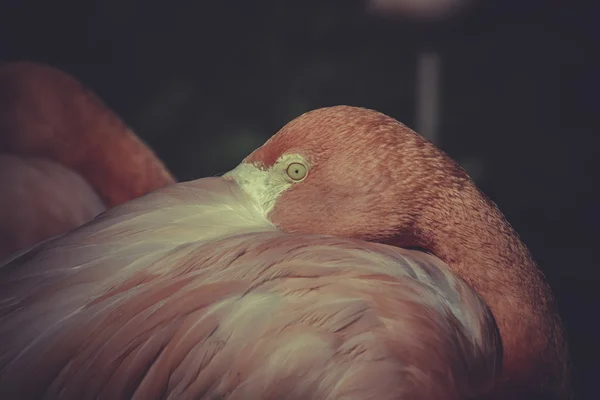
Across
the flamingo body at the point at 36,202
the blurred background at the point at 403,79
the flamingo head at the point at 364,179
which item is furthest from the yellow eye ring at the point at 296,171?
the blurred background at the point at 403,79

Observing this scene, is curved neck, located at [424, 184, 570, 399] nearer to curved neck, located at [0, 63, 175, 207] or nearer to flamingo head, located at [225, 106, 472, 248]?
flamingo head, located at [225, 106, 472, 248]

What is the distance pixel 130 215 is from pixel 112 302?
17cm

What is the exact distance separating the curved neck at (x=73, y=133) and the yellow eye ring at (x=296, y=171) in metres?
0.54

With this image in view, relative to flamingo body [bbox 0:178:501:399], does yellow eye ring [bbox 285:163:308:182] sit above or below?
above

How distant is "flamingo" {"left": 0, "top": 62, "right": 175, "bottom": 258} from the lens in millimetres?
1293

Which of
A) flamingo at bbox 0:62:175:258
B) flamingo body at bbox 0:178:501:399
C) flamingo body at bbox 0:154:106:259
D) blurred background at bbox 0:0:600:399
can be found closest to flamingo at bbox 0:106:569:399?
flamingo body at bbox 0:178:501:399

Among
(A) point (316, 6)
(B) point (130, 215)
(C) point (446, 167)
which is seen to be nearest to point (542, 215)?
(A) point (316, 6)

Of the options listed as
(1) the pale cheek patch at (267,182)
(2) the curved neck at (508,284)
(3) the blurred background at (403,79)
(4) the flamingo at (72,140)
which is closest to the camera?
(2) the curved neck at (508,284)

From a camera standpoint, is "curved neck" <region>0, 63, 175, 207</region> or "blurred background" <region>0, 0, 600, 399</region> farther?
"blurred background" <region>0, 0, 600, 399</region>

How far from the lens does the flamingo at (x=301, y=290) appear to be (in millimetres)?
624

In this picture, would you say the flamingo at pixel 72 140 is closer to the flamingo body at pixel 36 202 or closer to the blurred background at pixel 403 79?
the flamingo body at pixel 36 202

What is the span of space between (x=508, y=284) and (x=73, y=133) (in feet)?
3.01

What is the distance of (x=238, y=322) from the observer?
643 millimetres

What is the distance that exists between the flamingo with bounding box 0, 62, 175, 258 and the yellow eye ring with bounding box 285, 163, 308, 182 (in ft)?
1.62
